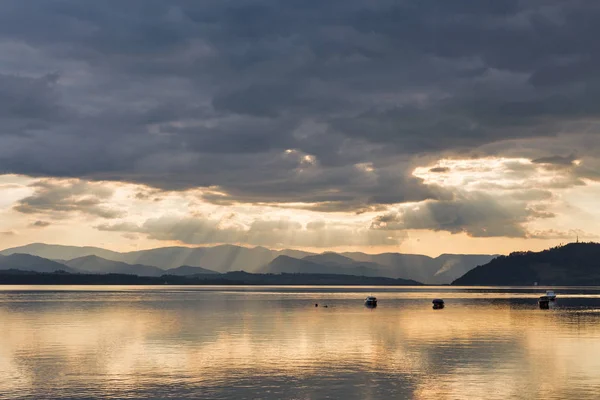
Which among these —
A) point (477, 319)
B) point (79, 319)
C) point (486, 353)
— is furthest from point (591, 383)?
point (79, 319)

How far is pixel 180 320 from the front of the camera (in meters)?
170

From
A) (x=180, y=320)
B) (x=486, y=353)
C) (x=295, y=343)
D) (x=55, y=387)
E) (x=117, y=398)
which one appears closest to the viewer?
(x=117, y=398)

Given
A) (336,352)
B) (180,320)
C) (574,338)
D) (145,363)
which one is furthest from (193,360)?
(180,320)

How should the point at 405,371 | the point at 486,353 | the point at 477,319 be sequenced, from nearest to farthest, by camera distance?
the point at 405,371 < the point at 486,353 < the point at 477,319

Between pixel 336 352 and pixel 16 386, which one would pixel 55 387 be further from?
pixel 336 352

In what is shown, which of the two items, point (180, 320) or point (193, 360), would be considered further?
point (180, 320)

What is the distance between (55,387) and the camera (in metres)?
73.1

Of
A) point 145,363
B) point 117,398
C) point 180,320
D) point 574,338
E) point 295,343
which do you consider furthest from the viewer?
point 180,320

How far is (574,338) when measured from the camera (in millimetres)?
124875

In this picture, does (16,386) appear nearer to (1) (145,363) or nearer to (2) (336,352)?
(1) (145,363)

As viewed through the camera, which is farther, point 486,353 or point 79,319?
point 79,319

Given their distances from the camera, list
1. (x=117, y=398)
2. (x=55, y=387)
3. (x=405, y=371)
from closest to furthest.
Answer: (x=117, y=398) → (x=55, y=387) → (x=405, y=371)

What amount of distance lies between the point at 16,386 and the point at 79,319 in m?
101

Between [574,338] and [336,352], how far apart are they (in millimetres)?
Answer: 45780
